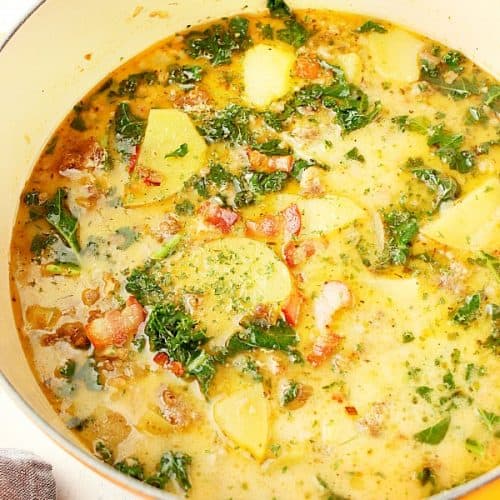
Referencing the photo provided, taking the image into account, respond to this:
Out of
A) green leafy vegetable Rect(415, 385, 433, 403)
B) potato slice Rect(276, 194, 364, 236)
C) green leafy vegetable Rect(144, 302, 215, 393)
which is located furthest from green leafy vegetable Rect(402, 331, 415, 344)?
green leafy vegetable Rect(144, 302, 215, 393)

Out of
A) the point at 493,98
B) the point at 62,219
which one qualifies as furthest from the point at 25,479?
the point at 493,98

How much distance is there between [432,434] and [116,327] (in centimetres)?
160

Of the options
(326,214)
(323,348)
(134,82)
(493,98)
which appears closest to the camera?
(323,348)

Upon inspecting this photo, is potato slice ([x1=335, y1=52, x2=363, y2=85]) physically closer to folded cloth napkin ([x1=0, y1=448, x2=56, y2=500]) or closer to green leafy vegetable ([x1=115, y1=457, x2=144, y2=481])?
green leafy vegetable ([x1=115, y1=457, x2=144, y2=481])

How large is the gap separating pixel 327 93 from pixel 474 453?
6.75 feet

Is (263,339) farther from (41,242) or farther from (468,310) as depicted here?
(41,242)

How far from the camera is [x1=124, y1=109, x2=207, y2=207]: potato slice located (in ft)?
14.4

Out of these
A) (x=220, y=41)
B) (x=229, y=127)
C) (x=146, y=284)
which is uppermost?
(x=220, y=41)

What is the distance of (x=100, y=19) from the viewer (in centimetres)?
473

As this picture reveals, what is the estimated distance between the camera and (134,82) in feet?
15.8

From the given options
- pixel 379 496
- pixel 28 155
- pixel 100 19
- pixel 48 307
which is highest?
pixel 100 19

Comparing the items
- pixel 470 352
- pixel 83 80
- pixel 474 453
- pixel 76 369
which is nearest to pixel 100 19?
pixel 83 80

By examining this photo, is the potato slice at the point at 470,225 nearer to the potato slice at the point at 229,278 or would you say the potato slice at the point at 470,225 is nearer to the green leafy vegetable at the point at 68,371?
the potato slice at the point at 229,278

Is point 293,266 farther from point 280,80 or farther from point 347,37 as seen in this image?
point 347,37
